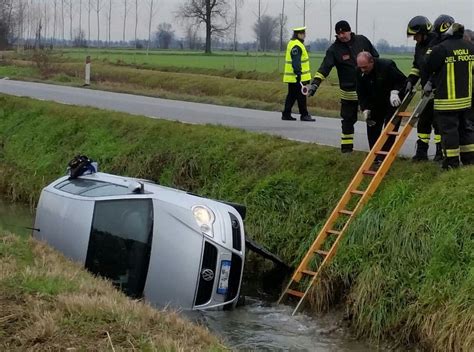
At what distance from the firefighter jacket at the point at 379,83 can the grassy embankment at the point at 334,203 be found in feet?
2.43

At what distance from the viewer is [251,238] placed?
9.02 metres

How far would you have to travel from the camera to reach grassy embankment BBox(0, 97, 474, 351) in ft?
21.5

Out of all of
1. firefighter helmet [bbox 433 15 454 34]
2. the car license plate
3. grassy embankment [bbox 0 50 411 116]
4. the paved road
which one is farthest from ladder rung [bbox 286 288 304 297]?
grassy embankment [bbox 0 50 411 116]

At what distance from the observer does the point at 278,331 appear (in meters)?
7.26

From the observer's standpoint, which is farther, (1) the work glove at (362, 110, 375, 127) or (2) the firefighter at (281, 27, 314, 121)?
(2) the firefighter at (281, 27, 314, 121)

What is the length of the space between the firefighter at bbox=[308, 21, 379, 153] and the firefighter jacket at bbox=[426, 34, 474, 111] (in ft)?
6.00

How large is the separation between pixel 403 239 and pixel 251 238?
2.36 m

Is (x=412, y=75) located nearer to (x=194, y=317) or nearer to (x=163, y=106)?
(x=194, y=317)

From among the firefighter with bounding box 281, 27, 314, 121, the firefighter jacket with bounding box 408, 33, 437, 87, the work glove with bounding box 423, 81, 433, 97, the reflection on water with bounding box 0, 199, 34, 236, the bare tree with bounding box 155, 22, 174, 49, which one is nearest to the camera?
the work glove with bounding box 423, 81, 433, 97

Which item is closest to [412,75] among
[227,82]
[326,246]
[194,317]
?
[326,246]

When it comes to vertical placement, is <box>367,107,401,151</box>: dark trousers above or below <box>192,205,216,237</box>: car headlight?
above

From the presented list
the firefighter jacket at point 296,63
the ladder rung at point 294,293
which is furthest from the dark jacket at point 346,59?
the firefighter jacket at point 296,63

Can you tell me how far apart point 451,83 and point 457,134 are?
0.53 metres

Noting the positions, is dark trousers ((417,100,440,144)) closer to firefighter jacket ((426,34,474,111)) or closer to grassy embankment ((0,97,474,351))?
grassy embankment ((0,97,474,351))
